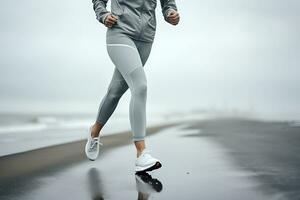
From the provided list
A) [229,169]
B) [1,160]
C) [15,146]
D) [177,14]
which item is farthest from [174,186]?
[15,146]

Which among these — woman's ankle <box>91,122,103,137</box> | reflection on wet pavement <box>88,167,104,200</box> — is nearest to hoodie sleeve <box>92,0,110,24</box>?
woman's ankle <box>91,122,103,137</box>

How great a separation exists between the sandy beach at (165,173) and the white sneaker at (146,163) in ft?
0.26

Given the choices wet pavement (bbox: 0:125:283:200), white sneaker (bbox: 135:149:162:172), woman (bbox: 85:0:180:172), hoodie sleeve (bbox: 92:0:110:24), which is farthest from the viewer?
hoodie sleeve (bbox: 92:0:110:24)

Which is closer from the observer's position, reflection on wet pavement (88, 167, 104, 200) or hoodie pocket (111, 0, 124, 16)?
reflection on wet pavement (88, 167, 104, 200)

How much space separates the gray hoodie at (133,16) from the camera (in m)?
3.95

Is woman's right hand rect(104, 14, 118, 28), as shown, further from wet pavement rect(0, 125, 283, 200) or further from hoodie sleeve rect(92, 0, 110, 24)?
wet pavement rect(0, 125, 283, 200)

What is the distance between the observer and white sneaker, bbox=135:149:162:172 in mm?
3637

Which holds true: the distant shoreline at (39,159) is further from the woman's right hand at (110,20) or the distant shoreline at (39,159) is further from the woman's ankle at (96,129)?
the woman's right hand at (110,20)

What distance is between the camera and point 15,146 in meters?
6.09

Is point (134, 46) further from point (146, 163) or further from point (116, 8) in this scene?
point (146, 163)

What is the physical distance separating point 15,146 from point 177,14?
9.82 feet

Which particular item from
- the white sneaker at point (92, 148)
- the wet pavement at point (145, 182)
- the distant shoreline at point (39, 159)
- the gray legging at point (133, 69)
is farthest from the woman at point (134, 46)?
the distant shoreline at point (39, 159)

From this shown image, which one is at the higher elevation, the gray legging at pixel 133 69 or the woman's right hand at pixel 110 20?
the woman's right hand at pixel 110 20

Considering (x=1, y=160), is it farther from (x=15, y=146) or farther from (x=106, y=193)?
(x=106, y=193)
